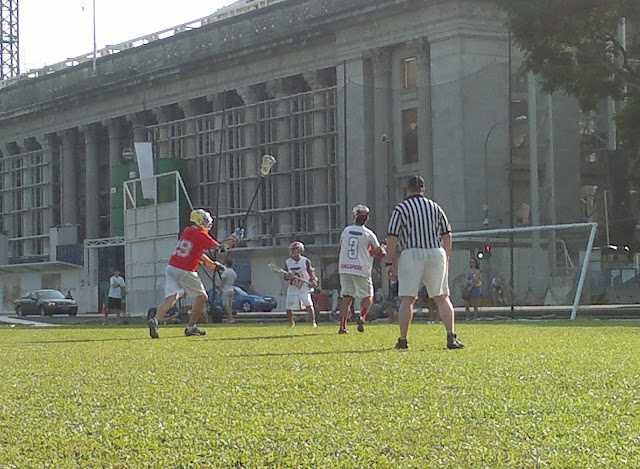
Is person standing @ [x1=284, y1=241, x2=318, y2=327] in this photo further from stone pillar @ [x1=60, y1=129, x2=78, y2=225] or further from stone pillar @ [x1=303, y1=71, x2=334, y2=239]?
stone pillar @ [x1=60, y1=129, x2=78, y2=225]

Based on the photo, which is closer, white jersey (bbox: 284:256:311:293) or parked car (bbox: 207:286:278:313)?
white jersey (bbox: 284:256:311:293)

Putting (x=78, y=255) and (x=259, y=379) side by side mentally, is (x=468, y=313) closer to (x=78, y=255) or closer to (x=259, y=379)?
(x=259, y=379)

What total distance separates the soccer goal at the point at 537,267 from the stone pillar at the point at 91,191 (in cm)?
5333

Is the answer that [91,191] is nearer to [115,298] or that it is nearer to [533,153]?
[533,153]

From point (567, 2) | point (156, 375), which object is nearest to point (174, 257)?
point (156, 375)

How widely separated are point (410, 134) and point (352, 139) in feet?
8.96

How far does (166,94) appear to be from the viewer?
268ft

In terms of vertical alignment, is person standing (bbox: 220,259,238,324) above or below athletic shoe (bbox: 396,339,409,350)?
above

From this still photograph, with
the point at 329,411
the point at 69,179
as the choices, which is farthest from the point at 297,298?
the point at 69,179

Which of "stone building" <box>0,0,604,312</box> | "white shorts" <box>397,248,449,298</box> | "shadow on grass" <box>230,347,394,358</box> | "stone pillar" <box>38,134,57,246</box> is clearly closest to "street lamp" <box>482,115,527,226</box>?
"stone building" <box>0,0,604,312</box>

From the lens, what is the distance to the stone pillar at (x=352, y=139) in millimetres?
64438

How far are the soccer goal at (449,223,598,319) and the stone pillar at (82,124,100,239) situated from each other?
5333 centimetres

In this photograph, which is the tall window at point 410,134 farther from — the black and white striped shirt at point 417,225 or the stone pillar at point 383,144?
the black and white striped shirt at point 417,225

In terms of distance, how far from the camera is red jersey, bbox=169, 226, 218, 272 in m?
22.1
